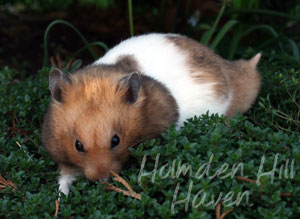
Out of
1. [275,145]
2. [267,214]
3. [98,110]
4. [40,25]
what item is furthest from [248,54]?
[40,25]

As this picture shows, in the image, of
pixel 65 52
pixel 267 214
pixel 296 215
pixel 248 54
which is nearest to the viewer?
pixel 267 214

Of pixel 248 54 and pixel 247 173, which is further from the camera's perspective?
pixel 248 54

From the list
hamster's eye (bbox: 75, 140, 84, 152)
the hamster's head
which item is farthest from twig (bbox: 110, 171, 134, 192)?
hamster's eye (bbox: 75, 140, 84, 152)

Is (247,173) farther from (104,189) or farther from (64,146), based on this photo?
(64,146)

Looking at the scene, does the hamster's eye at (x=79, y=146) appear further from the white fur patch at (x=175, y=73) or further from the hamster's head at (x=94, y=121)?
the white fur patch at (x=175, y=73)

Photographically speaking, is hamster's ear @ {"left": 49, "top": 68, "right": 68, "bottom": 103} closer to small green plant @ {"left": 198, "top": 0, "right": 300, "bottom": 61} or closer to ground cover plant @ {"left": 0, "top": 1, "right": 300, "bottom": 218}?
ground cover plant @ {"left": 0, "top": 1, "right": 300, "bottom": 218}

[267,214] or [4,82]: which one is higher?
[267,214]

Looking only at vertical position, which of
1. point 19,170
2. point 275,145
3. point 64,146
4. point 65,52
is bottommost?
point 65,52
